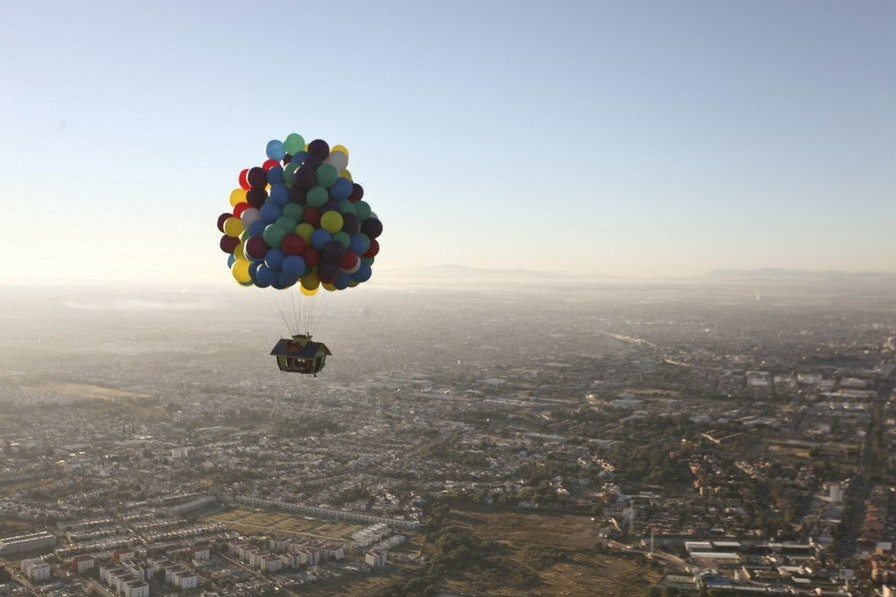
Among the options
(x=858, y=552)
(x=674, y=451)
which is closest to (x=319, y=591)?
(x=858, y=552)

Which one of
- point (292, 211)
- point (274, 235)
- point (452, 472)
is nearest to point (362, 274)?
Answer: point (292, 211)

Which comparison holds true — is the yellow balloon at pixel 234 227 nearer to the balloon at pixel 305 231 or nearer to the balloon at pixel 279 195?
the balloon at pixel 279 195

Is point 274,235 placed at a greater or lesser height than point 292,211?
lesser

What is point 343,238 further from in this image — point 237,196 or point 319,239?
point 237,196

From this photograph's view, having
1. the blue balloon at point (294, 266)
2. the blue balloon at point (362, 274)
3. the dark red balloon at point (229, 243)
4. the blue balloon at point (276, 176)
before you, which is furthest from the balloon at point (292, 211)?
the dark red balloon at point (229, 243)

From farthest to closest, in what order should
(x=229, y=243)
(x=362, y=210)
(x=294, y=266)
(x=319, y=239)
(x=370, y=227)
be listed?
(x=229, y=243), (x=370, y=227), (x=362, y=210), (x=319, y=239), (x=294, y=266)

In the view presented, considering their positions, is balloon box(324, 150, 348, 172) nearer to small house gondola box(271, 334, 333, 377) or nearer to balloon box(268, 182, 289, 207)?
balloon box(268, 182, 289, 207)

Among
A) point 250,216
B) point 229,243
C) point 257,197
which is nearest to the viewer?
point 250,216

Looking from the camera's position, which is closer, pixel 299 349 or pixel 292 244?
pixel 292 244
